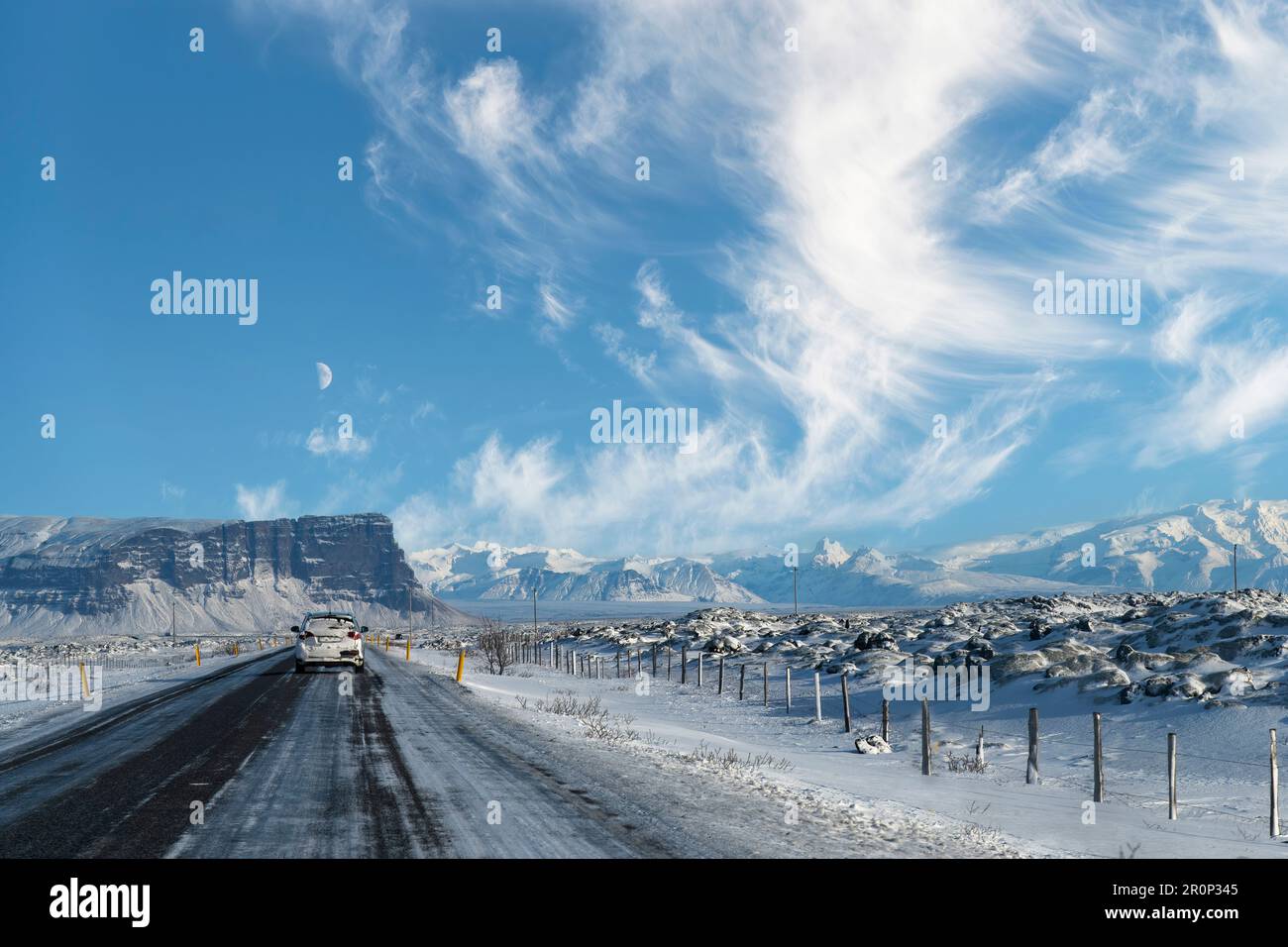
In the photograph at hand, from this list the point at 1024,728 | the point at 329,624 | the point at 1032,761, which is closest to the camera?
the point at 1032,761

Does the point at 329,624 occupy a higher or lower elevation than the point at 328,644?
higher

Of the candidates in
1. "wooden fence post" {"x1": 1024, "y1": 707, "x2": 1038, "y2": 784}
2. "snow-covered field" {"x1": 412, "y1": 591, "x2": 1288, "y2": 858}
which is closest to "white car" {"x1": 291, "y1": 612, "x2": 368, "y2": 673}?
"snow-covered field" {"x1": 412, "y1": 591, "x2": 1288, "y2": 858}

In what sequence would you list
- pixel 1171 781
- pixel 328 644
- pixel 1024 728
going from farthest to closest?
pixel 328 644
pixel 1024 728
pixel 1171 781

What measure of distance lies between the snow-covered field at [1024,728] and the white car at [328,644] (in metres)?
4.71

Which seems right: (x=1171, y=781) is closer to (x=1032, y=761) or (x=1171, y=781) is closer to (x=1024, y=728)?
(x=1032, y=761)

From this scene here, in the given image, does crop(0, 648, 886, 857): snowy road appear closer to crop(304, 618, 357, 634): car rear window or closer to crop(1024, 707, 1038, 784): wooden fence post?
crop(1024, 707, 1038, 784): wooden fence post

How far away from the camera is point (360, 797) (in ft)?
34.8

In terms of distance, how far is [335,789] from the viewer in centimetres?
1110

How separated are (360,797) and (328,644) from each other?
22679mm

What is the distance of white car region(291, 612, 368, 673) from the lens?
31797 mm

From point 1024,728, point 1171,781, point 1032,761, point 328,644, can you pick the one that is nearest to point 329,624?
point 328,644
